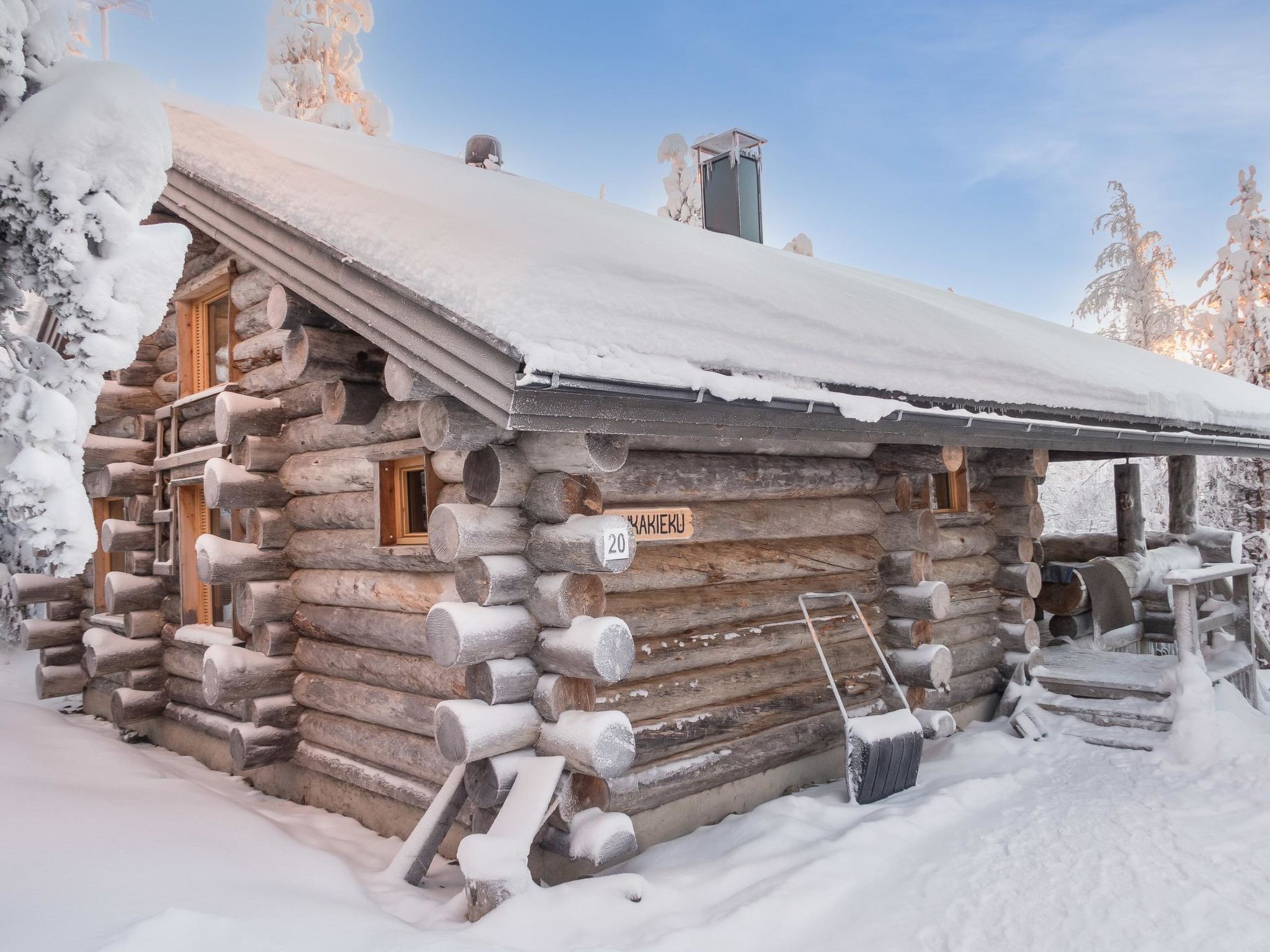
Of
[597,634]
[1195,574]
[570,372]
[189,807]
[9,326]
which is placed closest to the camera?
[570,372]

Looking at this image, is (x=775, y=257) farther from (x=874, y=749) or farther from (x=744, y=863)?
(x=744, y=863)

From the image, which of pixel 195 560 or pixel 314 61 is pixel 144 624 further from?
pixel 314 61

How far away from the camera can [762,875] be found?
455cm

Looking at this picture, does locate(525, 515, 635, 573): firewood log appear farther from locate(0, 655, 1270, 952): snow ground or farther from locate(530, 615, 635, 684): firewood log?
locate(0, 655, 1270, 952): snow ground

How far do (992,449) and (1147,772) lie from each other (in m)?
3.06

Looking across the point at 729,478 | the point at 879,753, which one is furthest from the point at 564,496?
the point at 879,753

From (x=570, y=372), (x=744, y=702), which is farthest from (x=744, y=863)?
(x=570, y=372)

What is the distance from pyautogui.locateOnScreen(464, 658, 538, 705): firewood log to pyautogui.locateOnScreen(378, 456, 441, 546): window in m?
1.25

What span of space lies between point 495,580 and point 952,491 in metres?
5.08

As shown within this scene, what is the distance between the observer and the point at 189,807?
217 inches

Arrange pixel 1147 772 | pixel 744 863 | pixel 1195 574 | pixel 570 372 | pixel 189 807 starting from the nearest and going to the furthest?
pixel 570 372 → pixel 744 863 → pixel 189 807 → pixel 1147 772 → pixel 1195 574

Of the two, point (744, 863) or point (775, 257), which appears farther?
point (775, 257)

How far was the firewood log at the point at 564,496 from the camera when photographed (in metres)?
4.44

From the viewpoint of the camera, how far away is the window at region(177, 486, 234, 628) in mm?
Result: 7992
